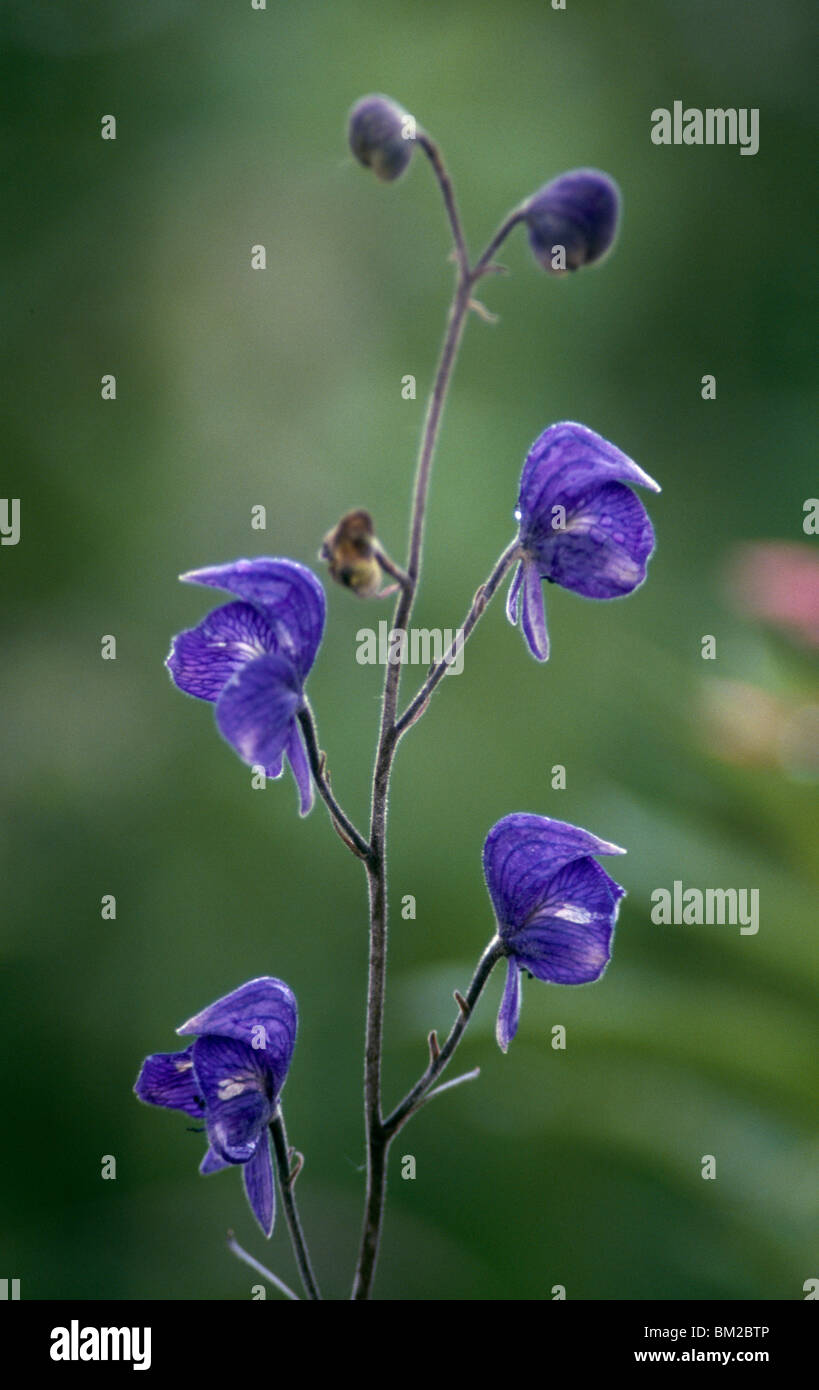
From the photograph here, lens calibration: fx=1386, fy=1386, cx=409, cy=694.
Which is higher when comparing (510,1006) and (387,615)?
(387,615)

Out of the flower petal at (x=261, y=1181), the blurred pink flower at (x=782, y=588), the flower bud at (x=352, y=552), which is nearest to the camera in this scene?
the flower bud at (x=352, y=552)

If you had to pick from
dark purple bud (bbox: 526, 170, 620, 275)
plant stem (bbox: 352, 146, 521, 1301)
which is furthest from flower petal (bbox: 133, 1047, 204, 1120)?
dark purple bud (bbox: 526, 170, 620, 275)

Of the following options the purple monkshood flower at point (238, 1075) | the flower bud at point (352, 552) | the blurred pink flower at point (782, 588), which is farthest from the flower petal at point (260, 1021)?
the blurred pink flower at point (782, 588)

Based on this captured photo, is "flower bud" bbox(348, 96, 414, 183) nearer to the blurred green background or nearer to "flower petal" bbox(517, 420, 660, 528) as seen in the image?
"flower petal" bbox(517, 420, 660, 528)

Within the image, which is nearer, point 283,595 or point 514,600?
point 283,595

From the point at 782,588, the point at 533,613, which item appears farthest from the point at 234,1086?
the point at 782,588

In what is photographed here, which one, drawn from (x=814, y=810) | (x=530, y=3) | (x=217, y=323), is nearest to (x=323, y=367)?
(x=217, y=323)

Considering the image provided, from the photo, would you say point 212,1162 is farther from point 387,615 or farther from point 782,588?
point 387,615

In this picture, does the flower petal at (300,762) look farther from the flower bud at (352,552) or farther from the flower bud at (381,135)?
the flower bud at (381,135)
